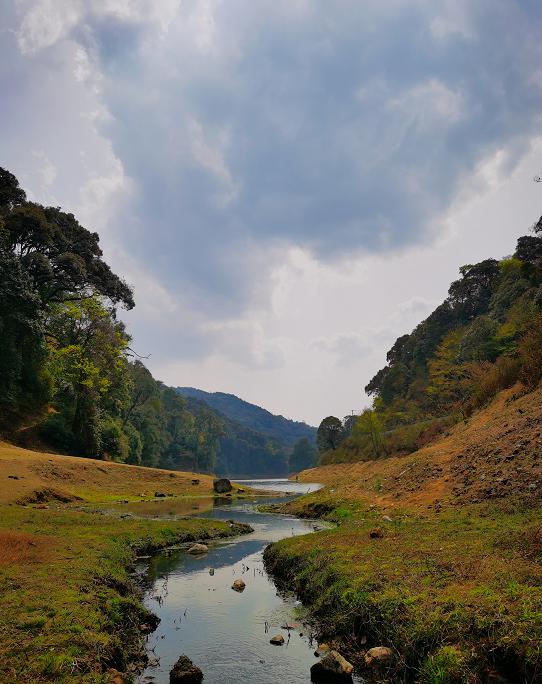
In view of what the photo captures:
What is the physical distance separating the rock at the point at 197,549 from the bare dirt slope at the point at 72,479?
603 inches

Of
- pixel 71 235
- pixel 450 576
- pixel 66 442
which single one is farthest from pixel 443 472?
pixel 71 235

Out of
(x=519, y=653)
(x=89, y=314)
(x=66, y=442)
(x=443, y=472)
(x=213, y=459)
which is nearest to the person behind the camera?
(x=519, y=653)

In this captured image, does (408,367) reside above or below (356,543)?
above

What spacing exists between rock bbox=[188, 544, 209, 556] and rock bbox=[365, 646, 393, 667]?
15.0m

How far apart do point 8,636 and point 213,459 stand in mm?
175702

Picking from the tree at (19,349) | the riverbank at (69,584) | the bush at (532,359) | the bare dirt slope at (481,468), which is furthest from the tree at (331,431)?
the riverbank at (69,584)

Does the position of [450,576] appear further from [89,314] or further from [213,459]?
[213,459]

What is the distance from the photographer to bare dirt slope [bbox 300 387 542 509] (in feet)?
70.1

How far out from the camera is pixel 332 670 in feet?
30.1

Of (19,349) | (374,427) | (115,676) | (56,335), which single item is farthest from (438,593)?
(56,335)

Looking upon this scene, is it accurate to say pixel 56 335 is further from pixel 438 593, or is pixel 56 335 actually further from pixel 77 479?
pixel 438 593

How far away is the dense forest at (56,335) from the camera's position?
5581 centimetres

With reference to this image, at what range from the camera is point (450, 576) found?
11.1m

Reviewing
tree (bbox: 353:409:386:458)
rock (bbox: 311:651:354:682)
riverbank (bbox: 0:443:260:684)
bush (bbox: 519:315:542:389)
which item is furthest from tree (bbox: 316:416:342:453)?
rock (bbox: 311:651:354:682)
